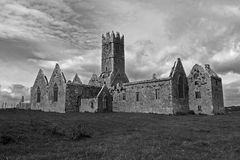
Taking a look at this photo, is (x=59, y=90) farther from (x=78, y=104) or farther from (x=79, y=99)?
(x=78, y=104)

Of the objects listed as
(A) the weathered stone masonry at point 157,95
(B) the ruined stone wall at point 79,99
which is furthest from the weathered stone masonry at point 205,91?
(B) the ruined stone wall at point 79,99

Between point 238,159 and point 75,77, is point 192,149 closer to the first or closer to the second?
point 238,159

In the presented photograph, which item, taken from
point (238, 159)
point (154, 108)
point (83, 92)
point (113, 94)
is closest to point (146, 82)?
point (154, 108)

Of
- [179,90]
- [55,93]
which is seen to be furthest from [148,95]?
[55,93]

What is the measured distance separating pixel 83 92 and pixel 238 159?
42.3 meters

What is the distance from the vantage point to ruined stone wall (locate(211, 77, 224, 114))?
4461 centimetres

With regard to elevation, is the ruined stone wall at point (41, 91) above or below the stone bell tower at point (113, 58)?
below

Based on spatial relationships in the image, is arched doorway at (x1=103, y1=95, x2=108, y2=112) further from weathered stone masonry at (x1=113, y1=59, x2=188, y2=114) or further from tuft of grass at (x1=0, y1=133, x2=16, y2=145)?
tuft of grass at (x1=0, y1=133, x2=16, y2=145)

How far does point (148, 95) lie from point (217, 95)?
536 inches

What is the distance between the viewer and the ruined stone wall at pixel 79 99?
46.5 metres

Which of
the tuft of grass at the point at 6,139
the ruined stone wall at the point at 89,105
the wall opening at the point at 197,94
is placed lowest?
the tuft of grass at the point at 6,139

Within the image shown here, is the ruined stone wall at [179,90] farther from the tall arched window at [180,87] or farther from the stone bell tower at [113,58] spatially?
the stone bell tower at [113,58]

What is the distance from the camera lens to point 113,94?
172 feet

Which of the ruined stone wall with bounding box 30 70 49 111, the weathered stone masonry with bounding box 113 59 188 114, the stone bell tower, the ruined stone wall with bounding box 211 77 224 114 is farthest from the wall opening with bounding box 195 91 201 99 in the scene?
the ruined stone wall with bounding box 30 70 49 111
